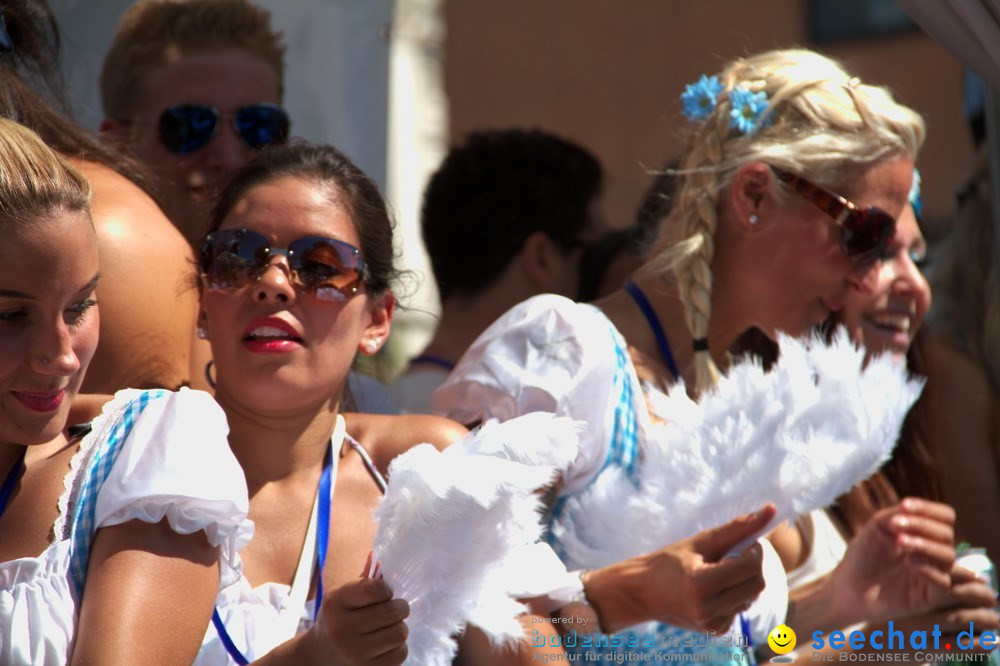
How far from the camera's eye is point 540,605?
2203 mm

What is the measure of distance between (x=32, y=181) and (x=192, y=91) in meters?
1.39

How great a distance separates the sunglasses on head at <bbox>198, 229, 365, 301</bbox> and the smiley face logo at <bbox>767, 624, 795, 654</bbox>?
1059 millimetres

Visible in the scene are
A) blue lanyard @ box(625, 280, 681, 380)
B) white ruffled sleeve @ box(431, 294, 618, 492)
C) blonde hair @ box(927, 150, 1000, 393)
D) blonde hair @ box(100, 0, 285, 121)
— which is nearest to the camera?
white ruffled sleeve @ box(431, 294, 618, 492)

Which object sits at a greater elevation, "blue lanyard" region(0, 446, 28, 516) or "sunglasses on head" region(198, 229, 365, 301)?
"sunglasses on head" region(198, 229, 365, 301)

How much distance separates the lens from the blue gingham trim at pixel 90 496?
1769mm

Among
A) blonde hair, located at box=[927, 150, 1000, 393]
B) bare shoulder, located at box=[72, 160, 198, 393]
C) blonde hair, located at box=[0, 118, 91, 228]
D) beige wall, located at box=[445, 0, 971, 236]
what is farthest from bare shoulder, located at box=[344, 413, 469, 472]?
beige wall, located at box=[445, 0, 971, 236]

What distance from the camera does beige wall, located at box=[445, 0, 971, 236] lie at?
980 cm

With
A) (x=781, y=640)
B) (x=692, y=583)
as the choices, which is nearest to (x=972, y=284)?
(x=781, y=640)

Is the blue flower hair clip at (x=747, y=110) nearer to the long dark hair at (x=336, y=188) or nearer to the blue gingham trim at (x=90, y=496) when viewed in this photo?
the long dark hair at (x=336, y=188)

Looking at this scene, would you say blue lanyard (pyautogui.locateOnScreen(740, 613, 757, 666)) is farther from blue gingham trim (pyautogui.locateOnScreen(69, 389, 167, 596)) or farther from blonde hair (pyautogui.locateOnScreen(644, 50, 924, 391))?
blue gingham trim (pyautogui.locateOnScreen(69, 389, 167, 596))

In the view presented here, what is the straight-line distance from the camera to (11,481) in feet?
6.07

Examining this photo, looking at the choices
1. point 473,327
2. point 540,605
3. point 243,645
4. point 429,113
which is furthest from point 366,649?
point 429,113

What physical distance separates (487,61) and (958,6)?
324 inches

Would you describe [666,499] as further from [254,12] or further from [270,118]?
[254,12]
